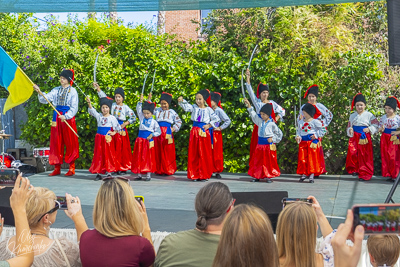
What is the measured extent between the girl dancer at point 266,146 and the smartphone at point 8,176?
19.2 feet

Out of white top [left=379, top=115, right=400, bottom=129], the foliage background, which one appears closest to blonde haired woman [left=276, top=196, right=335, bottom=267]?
white top [left=379, top=115, right=400, bottom=129]

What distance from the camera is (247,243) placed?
69.7 inches

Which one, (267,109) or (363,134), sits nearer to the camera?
(267,109)

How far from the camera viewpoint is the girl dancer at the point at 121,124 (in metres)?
9.20

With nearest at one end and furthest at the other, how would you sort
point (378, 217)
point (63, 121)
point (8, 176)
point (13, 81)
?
point (378, 217) → point (8, 176) → point (13, 81) → point (63, 121)

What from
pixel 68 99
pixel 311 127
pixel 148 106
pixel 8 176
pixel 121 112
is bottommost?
pixel 8 176

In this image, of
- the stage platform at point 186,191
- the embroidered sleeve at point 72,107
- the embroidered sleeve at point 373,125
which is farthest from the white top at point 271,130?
the embroidered sleeve at point 72,107

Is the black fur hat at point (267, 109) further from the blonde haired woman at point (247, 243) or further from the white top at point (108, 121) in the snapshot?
the blonde haired woman at point (247, 243)

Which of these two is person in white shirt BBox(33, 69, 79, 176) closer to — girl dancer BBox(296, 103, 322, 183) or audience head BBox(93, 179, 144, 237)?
girl dancer BBox(296, 103, 322, 183)

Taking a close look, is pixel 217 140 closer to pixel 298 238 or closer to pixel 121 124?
pixel 121 124

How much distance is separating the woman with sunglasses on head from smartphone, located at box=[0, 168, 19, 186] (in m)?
0.44

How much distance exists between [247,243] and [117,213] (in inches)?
31.8

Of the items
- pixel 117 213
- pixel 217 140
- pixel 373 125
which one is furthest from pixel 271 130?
pixel 117 213

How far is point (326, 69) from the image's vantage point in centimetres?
1034
